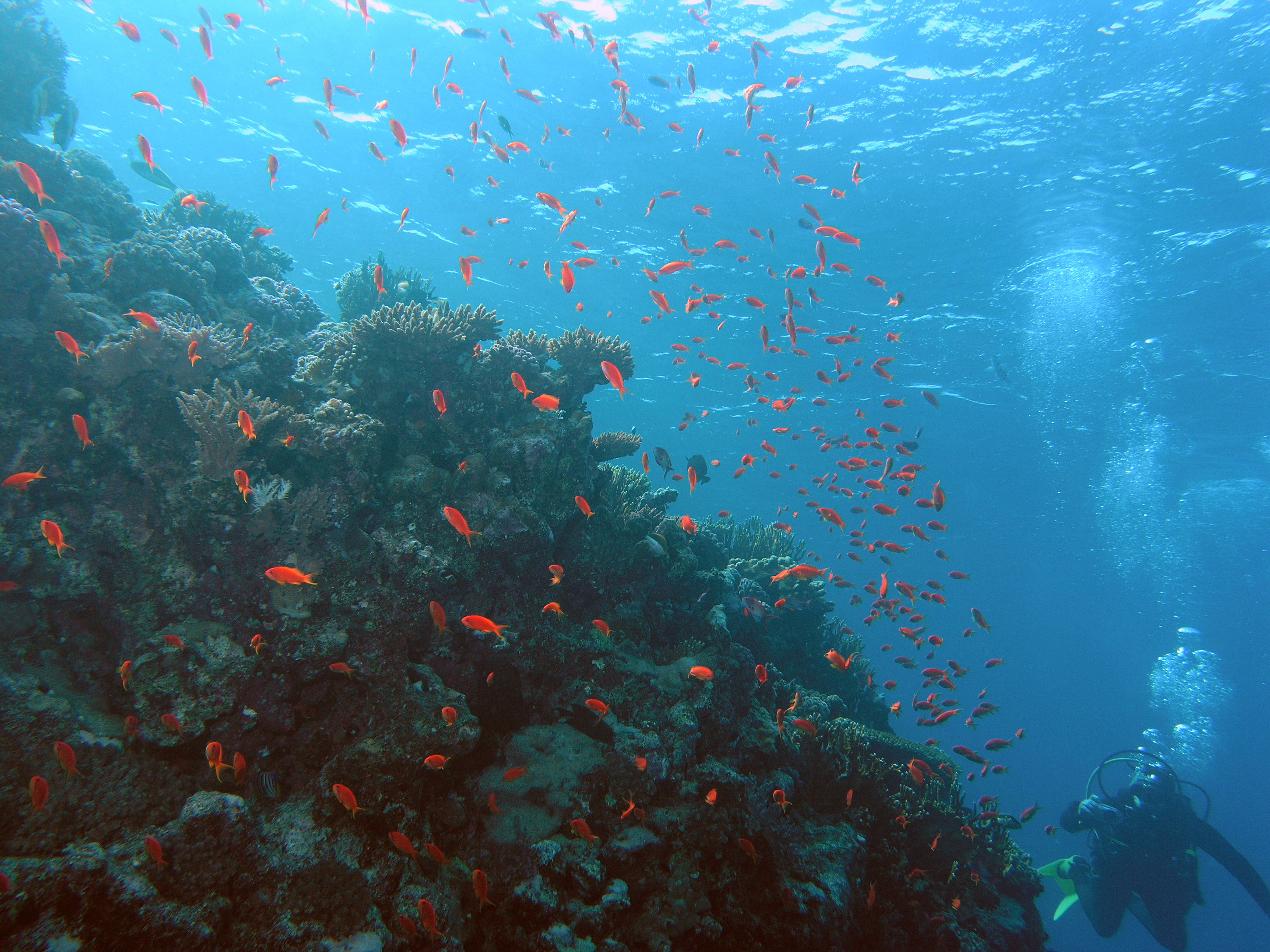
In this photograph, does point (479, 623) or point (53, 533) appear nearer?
point (53, 533)

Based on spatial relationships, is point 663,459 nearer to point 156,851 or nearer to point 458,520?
point 458,520

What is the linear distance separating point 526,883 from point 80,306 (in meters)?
7.88

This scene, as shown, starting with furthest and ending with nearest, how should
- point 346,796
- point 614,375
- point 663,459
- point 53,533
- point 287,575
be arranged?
point 663,459 < point 614,375 < point 53,533 < point 287,575 < point 346,796

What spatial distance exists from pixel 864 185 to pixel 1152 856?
756 inches

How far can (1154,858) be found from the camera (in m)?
11.0

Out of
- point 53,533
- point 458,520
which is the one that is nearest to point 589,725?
point 458,520

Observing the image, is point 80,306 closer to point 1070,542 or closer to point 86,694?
point 86,694

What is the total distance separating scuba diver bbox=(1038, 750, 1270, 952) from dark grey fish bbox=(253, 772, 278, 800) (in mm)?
15590

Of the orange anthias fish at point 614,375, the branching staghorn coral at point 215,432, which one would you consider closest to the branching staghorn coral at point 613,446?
the orange anthias fish at point 614,375

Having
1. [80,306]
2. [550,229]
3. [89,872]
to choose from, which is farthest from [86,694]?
[550,229]

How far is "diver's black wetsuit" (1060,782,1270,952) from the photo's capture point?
10.9m

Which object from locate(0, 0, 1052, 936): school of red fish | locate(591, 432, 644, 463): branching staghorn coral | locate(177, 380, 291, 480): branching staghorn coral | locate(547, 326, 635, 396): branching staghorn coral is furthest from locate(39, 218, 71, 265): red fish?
locate(591, 432, 644, 463): branching staghorn coral

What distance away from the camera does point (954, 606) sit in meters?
84.0

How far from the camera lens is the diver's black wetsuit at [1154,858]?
10914 millimetres
